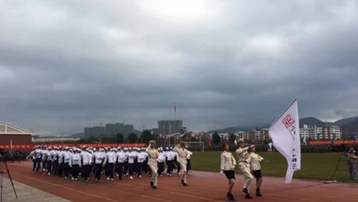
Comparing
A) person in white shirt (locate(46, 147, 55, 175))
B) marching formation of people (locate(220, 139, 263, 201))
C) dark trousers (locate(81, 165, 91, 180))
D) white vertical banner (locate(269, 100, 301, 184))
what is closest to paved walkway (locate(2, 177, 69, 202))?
dark trousers (locate(81, 165, 91, 180))

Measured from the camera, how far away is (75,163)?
20344 millimetres

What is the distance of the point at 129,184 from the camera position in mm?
17750

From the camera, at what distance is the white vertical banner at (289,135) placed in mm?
12234

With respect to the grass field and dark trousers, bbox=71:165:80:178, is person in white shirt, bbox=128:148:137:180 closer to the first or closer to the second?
dark trousers, bbox=71:165:80:178

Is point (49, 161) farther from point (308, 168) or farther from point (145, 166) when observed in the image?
point (308, 168)

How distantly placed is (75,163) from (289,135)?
1238 cm

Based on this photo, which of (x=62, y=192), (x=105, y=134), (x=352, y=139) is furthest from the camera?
(x=105, y=134)

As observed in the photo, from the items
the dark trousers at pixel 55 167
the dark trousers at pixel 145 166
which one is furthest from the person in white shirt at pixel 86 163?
the dark trousers at pixel 55 167

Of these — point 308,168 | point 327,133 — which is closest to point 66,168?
point 308,168

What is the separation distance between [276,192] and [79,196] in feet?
24.4

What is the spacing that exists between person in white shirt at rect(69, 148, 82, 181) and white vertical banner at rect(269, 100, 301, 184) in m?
11.5

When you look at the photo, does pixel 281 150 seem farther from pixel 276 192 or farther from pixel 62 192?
pixel 62 192

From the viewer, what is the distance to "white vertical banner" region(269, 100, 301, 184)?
12234mm

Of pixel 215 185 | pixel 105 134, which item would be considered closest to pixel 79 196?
pixel 215 185
